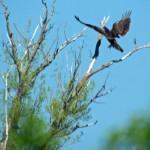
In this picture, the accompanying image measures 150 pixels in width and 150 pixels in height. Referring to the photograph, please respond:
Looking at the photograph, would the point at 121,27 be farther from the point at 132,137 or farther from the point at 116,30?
the point at 132,137

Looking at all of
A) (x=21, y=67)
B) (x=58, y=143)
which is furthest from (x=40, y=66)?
(x=58, y=143)

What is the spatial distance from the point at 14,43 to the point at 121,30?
4031mm

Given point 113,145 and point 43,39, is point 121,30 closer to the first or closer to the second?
point 43,39

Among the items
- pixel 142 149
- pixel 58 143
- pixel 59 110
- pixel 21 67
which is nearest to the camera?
pixel 142 149

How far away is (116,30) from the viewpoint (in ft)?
33.4

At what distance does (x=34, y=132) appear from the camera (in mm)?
1378

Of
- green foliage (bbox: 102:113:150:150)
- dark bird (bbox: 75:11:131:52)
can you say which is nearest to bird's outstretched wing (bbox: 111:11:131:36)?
dark bird (bbox: 75:11:131:52)

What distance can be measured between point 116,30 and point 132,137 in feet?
29.7

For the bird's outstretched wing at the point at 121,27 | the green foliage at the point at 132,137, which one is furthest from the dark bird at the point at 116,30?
the green foliage at the point at 132,137

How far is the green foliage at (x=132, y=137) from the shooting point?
4.27 ft

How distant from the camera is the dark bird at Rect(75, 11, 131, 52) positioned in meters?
9.27

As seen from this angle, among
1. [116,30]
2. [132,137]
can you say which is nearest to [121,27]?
[116,30]

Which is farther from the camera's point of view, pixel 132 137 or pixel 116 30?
pixel 116 30

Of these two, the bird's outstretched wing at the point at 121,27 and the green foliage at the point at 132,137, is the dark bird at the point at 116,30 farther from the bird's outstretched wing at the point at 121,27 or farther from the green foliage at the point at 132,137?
the green foliage at the point at 132,137
